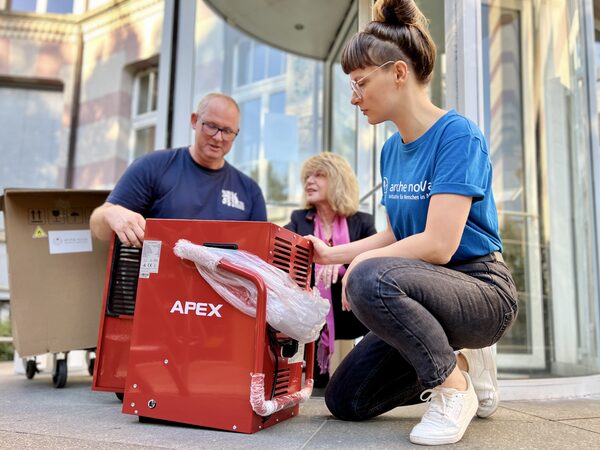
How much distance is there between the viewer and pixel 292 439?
4.00 feet

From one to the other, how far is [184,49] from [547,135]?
6.75ft

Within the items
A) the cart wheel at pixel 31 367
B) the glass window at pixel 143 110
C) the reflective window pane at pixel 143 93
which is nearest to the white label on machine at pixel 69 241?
the cart wheel at pixel 31 367

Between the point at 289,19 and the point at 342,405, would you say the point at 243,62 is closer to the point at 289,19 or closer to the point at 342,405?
the point at 289,19

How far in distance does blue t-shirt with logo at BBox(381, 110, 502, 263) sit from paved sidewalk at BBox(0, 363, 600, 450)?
1.46ft

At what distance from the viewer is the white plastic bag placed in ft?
4.20

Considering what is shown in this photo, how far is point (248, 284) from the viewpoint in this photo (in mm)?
1278

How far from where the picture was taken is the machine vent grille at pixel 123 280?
173cm

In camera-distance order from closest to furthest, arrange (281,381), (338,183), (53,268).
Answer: (281,381) → (53,268) → (338,183)

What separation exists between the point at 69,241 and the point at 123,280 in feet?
2.02

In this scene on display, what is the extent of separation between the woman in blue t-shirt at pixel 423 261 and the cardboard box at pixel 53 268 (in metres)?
1.21

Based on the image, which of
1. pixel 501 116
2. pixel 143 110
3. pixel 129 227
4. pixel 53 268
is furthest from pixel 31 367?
pixel 143 110

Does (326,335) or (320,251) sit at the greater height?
(320,251)

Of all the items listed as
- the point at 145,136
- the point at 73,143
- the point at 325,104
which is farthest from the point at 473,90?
the point at 73,143

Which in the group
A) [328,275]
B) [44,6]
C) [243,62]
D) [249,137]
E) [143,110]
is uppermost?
[44,6]
